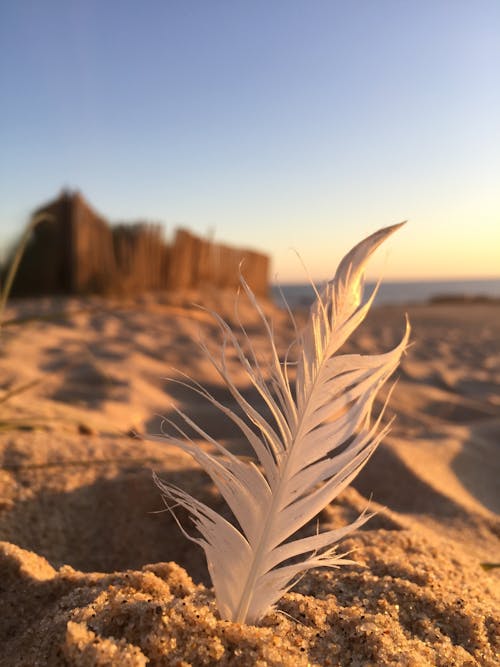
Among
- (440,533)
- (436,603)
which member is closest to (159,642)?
(436,603)

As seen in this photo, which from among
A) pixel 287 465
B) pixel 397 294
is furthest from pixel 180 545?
pixel 397 294

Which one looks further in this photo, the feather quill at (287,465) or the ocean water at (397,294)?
the ocean water at (397,294)

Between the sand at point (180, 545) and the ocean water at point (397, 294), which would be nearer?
the sand at point (180, 545)

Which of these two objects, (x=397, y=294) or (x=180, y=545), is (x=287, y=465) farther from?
(x=397, y=294)

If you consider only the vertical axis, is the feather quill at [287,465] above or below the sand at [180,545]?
above

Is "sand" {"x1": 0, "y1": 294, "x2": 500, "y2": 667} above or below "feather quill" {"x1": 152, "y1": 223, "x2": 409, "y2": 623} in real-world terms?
below
